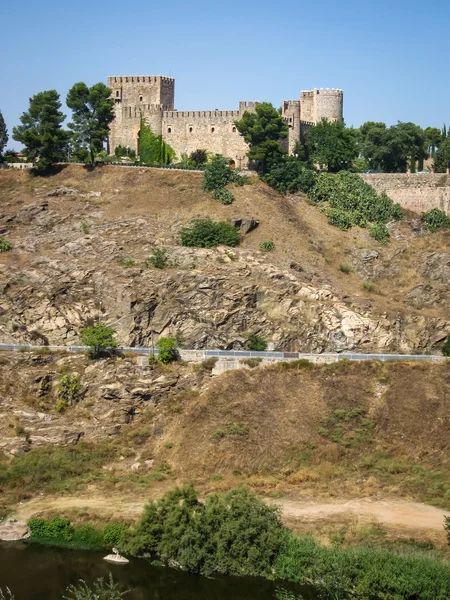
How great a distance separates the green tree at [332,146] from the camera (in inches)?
2960

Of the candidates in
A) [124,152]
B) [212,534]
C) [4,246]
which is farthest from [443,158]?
[212,534]

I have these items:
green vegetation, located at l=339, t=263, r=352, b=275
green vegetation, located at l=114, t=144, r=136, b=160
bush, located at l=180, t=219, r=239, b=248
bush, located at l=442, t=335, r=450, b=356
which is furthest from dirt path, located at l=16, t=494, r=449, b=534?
green vegetation, located at l=114, t=144, r=136, b=160

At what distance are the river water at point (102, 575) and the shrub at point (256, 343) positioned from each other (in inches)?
662

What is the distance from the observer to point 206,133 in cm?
7831

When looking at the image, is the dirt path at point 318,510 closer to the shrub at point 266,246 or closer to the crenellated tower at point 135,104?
the shrub at point 266,246

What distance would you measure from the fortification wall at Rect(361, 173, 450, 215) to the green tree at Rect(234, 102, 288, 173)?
21.0 feet

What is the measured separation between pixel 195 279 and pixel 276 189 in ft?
44.6

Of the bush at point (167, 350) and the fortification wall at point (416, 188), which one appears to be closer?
the bush at point (167, 350)

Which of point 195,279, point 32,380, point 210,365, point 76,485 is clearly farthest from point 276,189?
point 76,485

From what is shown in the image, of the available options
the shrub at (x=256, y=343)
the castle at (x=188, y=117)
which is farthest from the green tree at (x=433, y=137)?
the shrub at (x=256, y=343)

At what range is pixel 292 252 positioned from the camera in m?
65.7

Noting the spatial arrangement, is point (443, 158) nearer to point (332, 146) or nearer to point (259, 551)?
point (332, 146)

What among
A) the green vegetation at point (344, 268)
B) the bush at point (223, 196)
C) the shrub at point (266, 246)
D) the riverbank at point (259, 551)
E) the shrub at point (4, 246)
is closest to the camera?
the riverbank at point (259, 551)

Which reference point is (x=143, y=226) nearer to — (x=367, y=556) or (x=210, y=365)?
(x=210, y=365)
